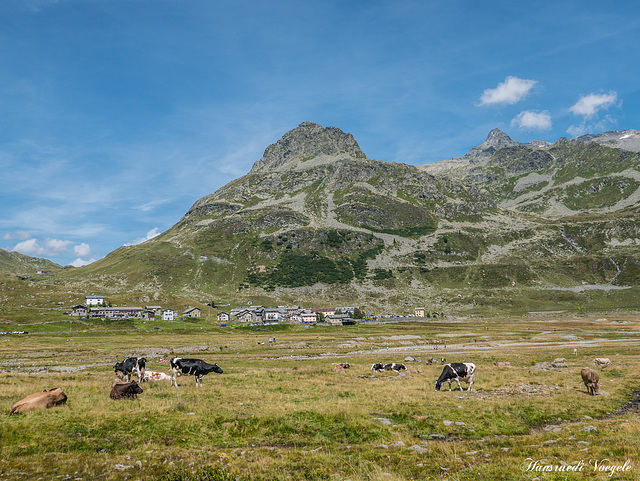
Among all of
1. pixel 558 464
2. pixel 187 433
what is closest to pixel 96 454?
pixel 187 433

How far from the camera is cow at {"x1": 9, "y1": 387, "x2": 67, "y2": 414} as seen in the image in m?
19.0

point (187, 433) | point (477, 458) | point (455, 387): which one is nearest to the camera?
point (477, 458)

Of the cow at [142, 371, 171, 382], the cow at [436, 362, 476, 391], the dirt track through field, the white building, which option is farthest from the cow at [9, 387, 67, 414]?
the white building

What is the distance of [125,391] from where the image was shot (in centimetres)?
2314

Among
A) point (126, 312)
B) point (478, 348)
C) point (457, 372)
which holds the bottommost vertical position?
point (478, 348)

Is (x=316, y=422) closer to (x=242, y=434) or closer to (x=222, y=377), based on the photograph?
(x=242, y=434)

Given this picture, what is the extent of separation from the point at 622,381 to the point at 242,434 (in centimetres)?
3604

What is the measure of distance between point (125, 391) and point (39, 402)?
183 inches

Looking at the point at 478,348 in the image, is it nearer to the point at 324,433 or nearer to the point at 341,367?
the point at 341,367

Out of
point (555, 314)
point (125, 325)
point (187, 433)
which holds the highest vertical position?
point (187, 433)

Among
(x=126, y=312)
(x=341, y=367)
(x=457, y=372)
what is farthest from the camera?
(x=126, y=312)

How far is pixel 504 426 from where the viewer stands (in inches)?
736

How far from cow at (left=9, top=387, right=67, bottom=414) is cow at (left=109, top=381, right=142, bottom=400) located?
2.80 m

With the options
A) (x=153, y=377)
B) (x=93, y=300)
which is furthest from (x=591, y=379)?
(x=93, y=300)
